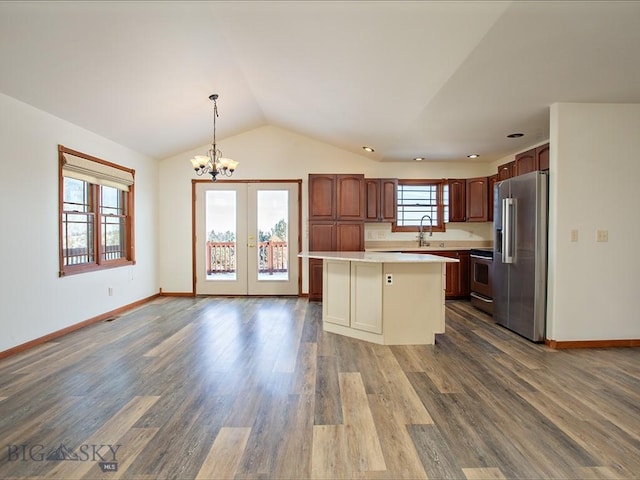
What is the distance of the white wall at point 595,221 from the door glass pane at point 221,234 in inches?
193

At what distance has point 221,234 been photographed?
620 cm

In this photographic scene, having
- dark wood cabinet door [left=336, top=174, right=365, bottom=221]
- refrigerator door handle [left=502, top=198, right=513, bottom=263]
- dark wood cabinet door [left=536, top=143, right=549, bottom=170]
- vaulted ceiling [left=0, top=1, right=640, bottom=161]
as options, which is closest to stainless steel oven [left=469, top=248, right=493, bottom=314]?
refrigerator door handle [left=502, top=198, right=513, bottom=263]

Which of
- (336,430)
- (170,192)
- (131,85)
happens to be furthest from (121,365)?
(170,192)

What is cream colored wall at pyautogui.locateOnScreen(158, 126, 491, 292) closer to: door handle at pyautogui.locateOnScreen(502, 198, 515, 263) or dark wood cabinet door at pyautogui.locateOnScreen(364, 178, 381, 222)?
dark wood cabinet door at pyautogui.locateOnScreen(364, 178, 381, 222)

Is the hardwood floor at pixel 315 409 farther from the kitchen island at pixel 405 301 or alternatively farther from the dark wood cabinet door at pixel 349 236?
the dark wood cabinet door at pixel 349 236

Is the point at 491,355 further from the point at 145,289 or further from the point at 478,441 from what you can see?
the point at 145,289

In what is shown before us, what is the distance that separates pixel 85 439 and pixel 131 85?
337 centimetres

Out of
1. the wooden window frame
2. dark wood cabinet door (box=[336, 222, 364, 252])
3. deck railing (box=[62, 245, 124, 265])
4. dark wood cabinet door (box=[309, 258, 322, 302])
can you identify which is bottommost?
dark wood cabinet door (box=[309, 258, 322, 302])

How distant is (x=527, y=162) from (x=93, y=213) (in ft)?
18.9

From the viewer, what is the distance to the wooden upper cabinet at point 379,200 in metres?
5.96

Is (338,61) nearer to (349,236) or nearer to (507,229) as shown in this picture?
(507,229)

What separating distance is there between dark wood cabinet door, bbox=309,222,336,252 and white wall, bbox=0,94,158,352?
10.4 feet

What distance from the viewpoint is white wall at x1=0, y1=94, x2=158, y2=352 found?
322cm

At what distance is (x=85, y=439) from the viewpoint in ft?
6.35
